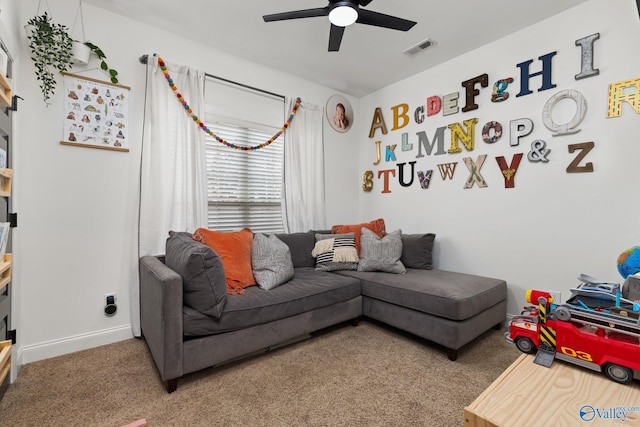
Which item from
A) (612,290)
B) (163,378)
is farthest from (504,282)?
(163,378)

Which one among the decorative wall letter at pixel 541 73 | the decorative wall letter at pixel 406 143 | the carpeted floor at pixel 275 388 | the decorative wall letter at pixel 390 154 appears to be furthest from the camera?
the decorative wall letter at pixel 390 154

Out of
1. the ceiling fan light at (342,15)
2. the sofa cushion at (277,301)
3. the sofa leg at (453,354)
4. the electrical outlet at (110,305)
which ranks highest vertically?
the ceiling fan light at (342,15)

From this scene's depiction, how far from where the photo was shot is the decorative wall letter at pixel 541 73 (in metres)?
2.40

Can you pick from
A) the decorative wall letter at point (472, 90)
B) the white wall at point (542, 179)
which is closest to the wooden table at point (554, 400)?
the white wall at point (542, 179)

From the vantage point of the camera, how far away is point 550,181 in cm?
241

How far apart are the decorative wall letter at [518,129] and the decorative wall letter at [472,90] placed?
1.33ft

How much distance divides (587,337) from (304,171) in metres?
2.79

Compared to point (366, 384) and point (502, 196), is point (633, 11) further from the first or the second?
point (366, 384)

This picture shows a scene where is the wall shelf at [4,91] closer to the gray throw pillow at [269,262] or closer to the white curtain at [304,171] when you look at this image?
the gray throw pillow at [269,262]

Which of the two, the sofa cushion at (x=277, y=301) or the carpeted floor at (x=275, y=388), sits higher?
the sofa cushion at (x=277, y=301)

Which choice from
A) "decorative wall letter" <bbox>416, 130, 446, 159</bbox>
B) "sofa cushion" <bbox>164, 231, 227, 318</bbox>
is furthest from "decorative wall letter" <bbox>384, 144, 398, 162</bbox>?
"sofa cushion" <bbox>164, 231, 227, 318</bbox>

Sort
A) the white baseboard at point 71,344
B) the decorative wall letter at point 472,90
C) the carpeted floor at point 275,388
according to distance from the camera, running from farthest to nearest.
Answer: the decorative wall letter at point 472,90, the white baseboard at point 71,344, the carpeted floor at point 275,388

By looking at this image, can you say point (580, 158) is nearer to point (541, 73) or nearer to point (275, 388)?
point (541, 73)

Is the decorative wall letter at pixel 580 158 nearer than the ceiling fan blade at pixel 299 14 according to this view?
No
